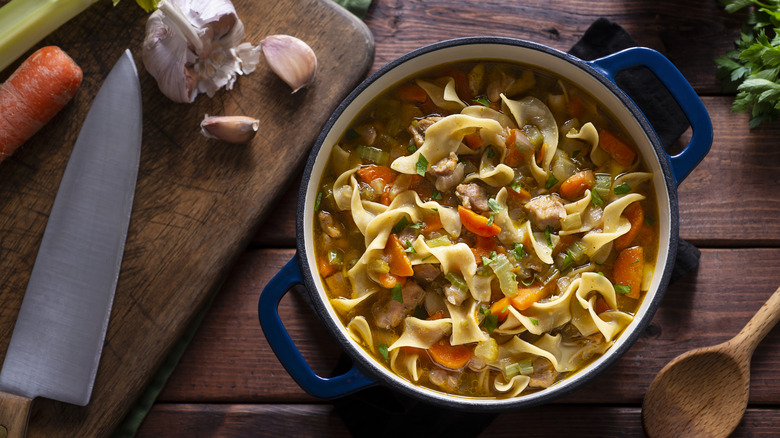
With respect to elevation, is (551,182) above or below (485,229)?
above

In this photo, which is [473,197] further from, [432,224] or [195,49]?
[195,49]

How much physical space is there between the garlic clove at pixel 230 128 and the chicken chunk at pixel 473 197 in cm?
128

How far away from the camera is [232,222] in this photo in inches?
135

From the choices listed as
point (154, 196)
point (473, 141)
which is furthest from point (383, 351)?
point (154, 196)

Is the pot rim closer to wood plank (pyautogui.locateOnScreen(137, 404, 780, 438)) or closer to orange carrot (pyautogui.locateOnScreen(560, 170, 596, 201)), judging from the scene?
orange carrot (pyautogui.locateOnScreen(560, 170, 596, 201))

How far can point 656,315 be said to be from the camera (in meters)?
3.61

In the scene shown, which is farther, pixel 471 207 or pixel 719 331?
pixel 719 331

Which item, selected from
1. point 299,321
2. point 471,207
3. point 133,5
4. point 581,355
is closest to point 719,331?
point 581,355

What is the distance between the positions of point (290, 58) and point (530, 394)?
234 centimetres

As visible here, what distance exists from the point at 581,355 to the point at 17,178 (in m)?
3.49

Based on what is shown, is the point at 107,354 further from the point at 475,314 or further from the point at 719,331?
the point at 719,331

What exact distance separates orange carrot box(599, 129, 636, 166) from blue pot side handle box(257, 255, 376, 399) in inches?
73.2

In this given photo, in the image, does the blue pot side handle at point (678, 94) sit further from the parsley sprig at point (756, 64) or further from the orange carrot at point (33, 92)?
the orange carrot at point (33, 92)

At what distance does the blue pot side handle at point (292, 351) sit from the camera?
3.00 metres
